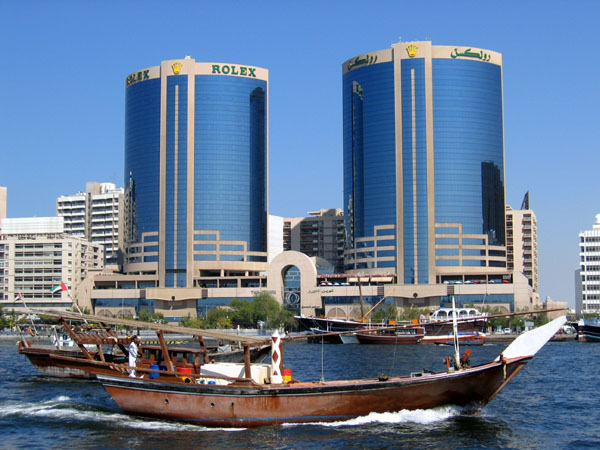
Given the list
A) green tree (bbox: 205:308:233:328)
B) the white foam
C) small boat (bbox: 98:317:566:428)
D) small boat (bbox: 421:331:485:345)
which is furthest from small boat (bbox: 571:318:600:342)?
the white foam

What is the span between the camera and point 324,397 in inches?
1781

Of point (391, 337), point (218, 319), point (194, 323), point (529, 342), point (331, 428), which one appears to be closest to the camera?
point (331, 428)

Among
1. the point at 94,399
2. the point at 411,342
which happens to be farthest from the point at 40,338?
the point at 94,399

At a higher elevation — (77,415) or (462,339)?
(77,415)

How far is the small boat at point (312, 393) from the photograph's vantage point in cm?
4531

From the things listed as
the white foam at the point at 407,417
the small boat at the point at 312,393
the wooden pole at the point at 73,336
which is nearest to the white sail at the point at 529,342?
the small boat at the point at 312,393

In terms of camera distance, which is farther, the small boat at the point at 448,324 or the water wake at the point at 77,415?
the small boat at the point at 448,324

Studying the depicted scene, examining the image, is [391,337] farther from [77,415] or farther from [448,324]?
[77,415]

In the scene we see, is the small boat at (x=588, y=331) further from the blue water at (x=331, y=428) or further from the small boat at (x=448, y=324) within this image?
the blue water at (x=331, y=428)

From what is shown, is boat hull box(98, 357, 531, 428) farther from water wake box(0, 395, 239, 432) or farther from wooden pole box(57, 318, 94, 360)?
wooden pole box(57, 318, 94, 360)

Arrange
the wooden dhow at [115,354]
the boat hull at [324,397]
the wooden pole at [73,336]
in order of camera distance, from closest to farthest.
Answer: the boat hull at [324,397] < the wooden dhow at [115,354] < the wooden pole at [73,336]

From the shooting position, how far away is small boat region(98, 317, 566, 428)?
149 feet

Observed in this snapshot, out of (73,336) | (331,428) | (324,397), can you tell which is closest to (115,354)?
(73,336)

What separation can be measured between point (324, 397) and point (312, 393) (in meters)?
0.73
